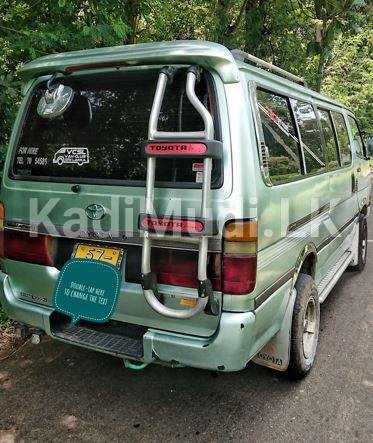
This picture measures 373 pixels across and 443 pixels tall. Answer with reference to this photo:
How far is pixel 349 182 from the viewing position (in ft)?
15.7

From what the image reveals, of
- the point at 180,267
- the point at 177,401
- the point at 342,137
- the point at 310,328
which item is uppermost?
the point at 342,137

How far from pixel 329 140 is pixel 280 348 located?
215 centimetres

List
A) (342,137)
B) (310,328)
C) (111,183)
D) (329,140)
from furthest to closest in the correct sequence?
(342,137), (329,140), (310,328), (111,183)

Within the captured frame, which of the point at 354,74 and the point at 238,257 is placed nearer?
the point at 238,257

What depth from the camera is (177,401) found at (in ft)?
9.63

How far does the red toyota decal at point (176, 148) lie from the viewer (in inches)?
84.2

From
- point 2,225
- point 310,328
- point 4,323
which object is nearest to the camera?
point 2,225

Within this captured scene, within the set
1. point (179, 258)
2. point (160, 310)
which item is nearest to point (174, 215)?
point (179, 258)

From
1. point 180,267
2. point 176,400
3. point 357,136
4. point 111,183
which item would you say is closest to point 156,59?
point 111,183

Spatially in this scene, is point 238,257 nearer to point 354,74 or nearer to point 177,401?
point 177,401

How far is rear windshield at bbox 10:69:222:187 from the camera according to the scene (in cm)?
238

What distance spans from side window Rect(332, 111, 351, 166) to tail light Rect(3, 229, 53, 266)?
3135mm

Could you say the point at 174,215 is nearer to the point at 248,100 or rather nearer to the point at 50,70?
the point at 248,100

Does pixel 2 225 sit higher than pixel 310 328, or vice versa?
pixel 2 225
